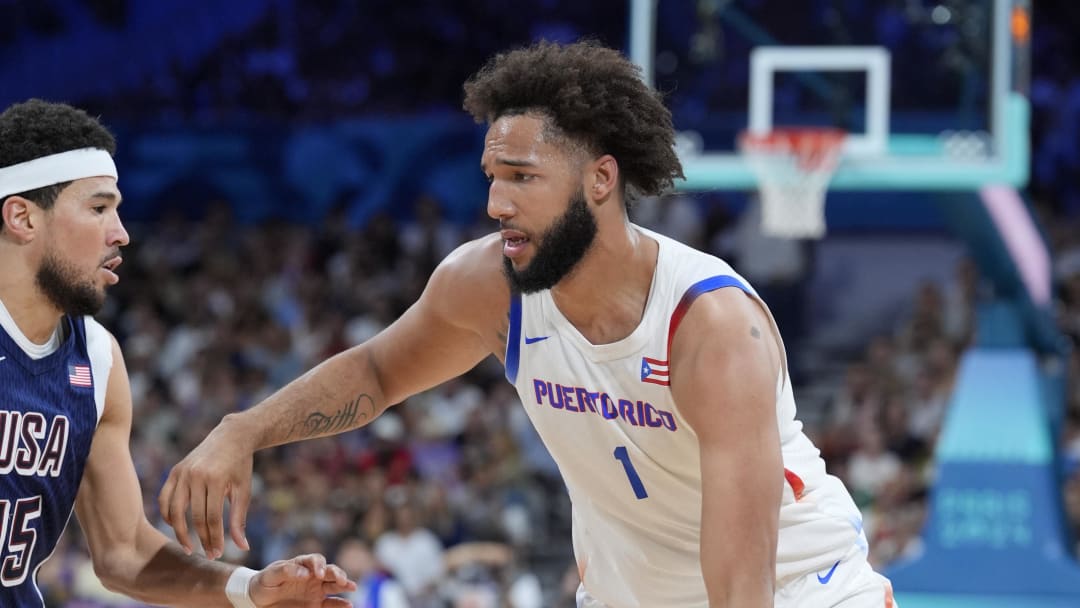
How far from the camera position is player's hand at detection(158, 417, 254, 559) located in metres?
3.50

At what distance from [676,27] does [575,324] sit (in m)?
6.13

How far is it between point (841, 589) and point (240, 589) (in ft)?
5.32

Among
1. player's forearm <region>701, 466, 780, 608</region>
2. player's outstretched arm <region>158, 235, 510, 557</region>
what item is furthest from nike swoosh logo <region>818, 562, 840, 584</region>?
player's outstretched arm <region>158, 235, 510, 557</region>

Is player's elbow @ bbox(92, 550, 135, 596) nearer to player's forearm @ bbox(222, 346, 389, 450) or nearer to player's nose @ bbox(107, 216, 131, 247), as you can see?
player's forearm @ bbox(222, 346, 389, 450)

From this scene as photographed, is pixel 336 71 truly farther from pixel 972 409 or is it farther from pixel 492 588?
pixel 972 409

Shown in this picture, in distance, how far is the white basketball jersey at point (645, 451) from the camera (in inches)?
140

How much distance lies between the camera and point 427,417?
12.6 m

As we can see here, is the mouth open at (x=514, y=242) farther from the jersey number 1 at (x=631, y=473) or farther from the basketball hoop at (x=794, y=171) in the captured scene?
the basketball hoop at (x=794, y=171)

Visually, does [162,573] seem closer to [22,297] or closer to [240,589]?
[240,589]

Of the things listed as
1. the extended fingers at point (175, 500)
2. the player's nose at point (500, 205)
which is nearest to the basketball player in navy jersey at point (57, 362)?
the extended fingers at point (175, 500)

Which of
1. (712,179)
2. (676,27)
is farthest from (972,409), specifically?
(676,27)

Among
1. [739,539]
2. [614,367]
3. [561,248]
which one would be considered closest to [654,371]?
[614,367]

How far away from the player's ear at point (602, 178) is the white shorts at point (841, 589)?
111cm

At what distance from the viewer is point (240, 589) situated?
3.92 m
